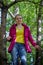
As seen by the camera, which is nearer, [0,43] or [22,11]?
[0,43]

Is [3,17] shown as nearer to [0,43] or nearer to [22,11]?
[0,43]

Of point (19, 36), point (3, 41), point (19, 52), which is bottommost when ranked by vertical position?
point (19, 52)

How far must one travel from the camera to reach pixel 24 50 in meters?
6.57

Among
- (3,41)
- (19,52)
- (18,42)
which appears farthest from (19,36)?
(3,41)

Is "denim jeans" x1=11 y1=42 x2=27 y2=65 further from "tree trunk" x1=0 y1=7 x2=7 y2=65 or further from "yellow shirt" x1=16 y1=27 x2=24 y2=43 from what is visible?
"tree trunk" x1=0 y1=7 x2=7 y2=65

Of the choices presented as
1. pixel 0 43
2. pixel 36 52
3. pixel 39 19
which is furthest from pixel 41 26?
pixel 0 43

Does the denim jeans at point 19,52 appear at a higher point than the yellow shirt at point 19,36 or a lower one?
lower

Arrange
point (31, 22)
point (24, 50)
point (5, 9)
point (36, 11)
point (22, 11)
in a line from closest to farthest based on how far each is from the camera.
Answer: point (24, 50) → point (5, 9) → point (36, 11) → point (31, 22) → point (22, 11)

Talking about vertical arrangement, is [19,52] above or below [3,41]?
below

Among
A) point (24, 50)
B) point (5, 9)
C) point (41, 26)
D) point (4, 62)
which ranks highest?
point (5, 9)

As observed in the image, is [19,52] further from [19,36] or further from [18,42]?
[19,36]

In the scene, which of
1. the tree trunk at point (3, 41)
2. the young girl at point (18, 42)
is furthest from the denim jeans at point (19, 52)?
the tree trunk at point (3, 41)

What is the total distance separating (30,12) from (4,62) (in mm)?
1813

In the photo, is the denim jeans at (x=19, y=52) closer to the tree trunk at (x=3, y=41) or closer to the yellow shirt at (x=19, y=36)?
the yellow shirt at (x=19, y=36)
